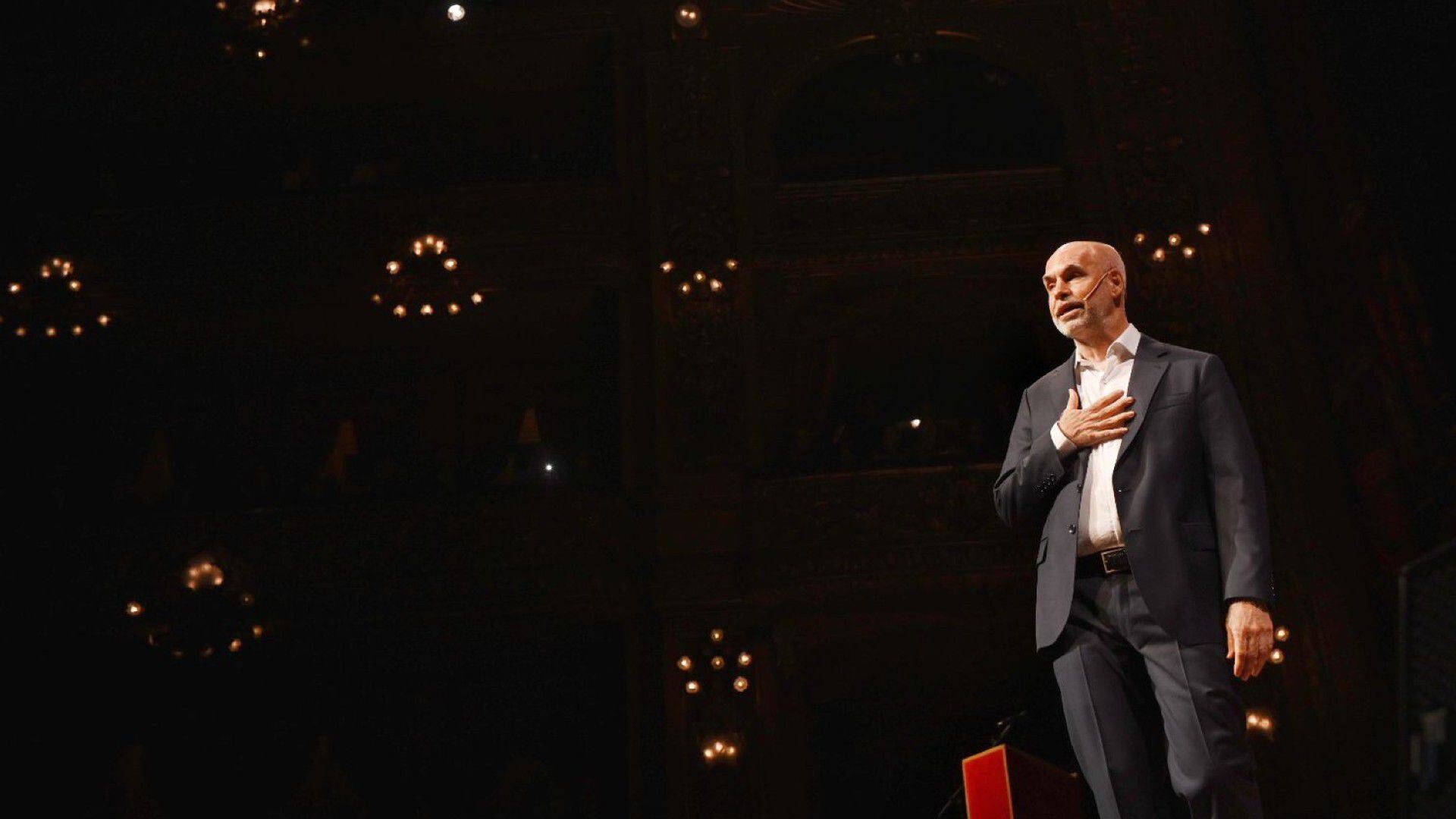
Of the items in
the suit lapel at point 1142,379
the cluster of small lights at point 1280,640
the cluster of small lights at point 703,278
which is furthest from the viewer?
the cluster of small lights at point 703,278

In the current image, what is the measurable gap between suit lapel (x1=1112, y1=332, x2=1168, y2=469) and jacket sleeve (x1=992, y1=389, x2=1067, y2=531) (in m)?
0.20

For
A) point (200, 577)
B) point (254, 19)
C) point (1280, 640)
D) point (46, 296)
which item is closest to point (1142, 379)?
point (1280, 640)

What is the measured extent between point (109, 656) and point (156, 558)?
39.8 inches

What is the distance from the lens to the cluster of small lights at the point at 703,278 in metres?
10.6

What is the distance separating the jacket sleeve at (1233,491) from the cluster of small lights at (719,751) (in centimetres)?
594

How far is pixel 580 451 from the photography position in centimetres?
1175

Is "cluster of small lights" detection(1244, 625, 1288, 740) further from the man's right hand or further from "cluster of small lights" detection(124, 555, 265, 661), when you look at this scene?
"cluster of small lights" detection(124, 555, 265, 661)

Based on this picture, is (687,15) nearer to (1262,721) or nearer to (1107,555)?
(1262,721)

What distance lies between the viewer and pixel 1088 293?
160 inches

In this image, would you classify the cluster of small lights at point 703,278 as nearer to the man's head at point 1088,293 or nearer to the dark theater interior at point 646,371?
the dark theater interior at point 646,371

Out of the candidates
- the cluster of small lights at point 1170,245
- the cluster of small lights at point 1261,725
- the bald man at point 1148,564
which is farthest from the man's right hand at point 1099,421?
the cluster of small lights at point 1170,245

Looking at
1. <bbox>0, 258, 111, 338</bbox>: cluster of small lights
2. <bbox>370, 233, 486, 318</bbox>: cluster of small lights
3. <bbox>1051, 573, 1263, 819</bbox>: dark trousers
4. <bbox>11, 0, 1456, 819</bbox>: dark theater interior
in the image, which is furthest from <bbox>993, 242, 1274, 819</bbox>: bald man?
<bbox>0, 258, 111, 338</bbox>: cluster of small lights

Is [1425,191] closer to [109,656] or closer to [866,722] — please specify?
[866,722]

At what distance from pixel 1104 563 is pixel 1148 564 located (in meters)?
0.17
